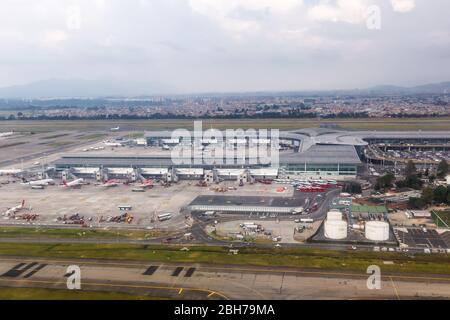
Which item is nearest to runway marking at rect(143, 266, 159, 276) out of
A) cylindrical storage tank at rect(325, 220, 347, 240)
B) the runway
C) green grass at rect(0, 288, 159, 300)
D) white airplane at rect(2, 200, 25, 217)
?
the runway

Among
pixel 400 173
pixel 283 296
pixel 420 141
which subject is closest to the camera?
pixel 283 296

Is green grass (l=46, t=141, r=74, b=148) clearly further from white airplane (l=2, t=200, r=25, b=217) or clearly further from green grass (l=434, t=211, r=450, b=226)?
green grass (l=434, t=211, r=450, b=226)

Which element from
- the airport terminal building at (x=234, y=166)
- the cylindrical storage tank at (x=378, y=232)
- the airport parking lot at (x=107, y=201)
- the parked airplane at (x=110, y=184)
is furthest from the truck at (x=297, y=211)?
the parked airplane at (x=110, y=184)

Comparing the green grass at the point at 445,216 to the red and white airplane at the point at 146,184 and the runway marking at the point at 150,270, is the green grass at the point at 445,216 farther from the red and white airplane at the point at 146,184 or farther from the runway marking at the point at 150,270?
the red and white airplane at the point at 146,184

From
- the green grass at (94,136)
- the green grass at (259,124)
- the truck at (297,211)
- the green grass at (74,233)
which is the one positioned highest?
the green grass at (259,124)

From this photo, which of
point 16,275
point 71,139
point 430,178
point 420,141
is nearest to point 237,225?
point 16,275

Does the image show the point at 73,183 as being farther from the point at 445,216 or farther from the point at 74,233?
the point at 445,216

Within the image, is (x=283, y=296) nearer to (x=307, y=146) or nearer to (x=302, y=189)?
(x=302, y=189)
